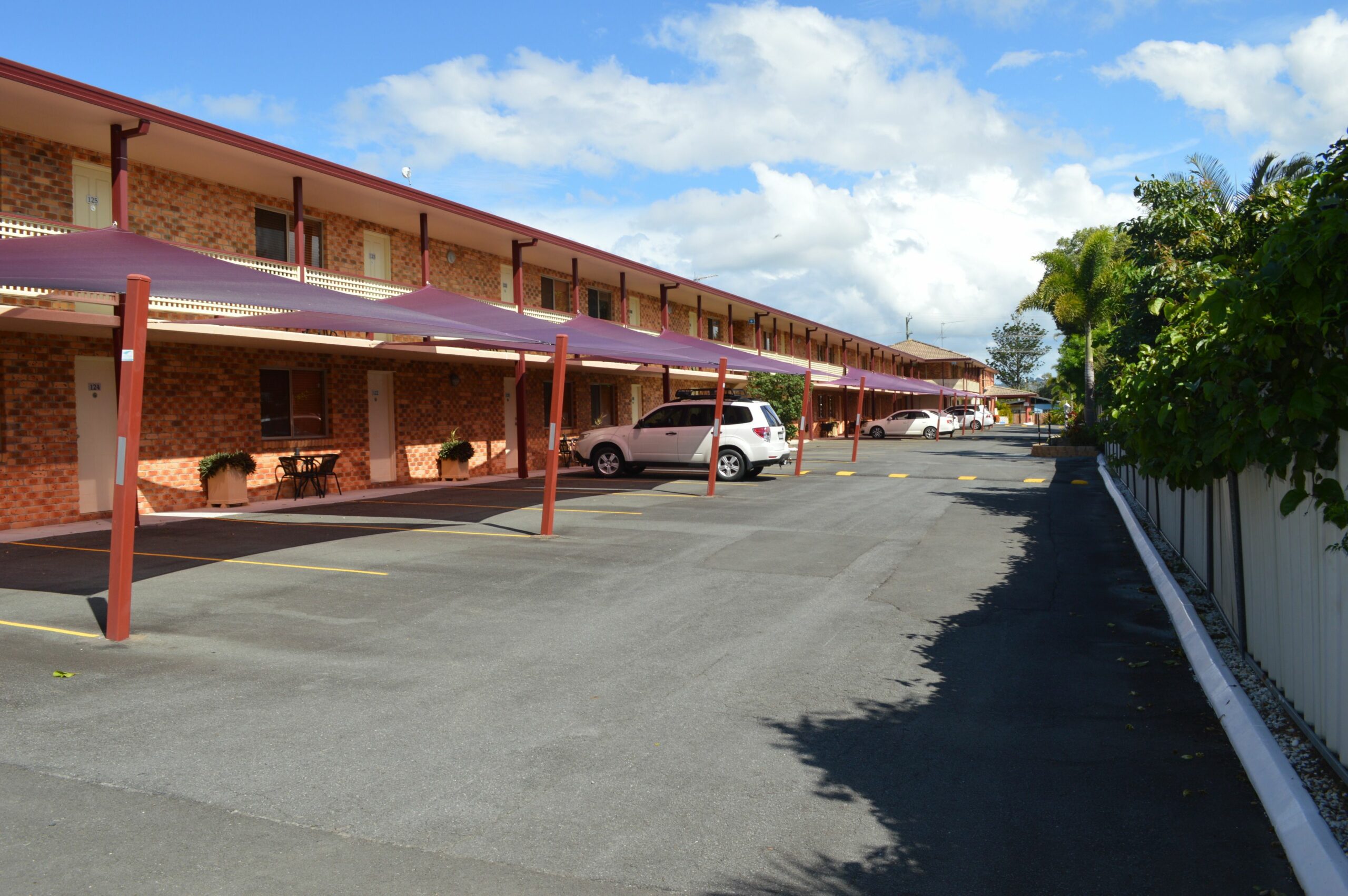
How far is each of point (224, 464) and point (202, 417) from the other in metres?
0.99

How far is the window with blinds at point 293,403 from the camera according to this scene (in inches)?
682

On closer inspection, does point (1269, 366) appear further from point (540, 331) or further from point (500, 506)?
point (500, 506)

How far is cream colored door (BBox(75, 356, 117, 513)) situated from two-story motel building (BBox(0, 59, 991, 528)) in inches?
1.0

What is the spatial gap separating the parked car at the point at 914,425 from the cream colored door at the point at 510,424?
28.6m

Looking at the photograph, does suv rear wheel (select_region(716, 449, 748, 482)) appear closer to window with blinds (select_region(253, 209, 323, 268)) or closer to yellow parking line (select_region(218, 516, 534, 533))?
yellow parking line (select_region(218, 516, 534, 533))

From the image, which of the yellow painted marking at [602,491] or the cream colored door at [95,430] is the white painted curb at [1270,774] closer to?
the yellow painted marking at [602,491]

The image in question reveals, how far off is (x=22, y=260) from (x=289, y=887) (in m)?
8.86

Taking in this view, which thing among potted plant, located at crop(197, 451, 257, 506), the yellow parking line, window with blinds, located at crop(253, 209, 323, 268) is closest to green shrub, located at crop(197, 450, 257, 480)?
potted plant, located at crop(197, 451, 257, 506)

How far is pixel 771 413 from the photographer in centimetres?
2122

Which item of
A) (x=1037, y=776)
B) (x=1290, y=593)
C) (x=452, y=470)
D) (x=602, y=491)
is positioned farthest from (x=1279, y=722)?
(x=452, y=470)

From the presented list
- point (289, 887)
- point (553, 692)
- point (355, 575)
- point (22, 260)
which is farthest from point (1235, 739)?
point (22, 260)

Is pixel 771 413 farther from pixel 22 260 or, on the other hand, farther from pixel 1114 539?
pixel 22 260

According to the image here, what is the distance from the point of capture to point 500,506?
15.5 m

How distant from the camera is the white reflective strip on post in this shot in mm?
7012
